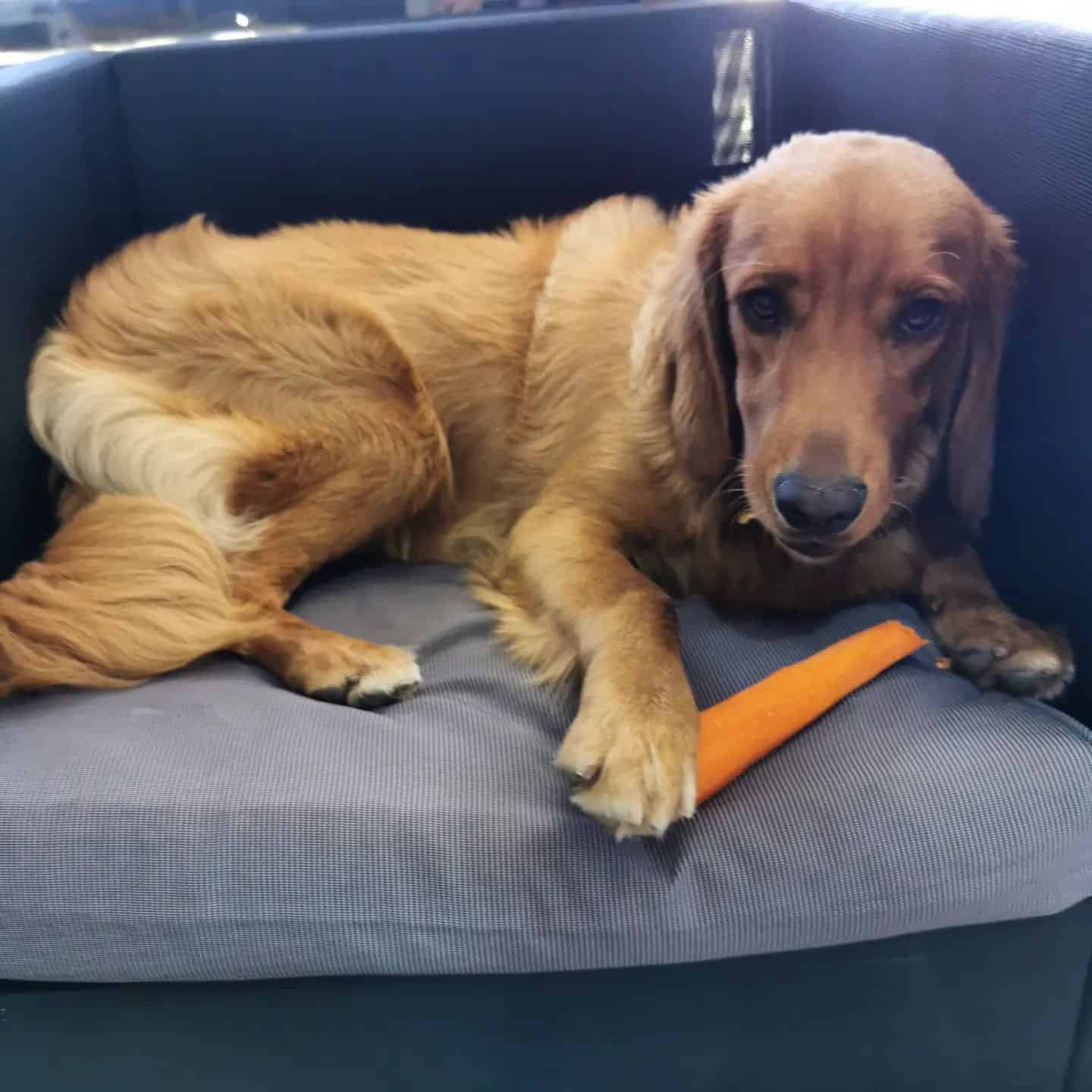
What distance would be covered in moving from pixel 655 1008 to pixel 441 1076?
297 millimetres

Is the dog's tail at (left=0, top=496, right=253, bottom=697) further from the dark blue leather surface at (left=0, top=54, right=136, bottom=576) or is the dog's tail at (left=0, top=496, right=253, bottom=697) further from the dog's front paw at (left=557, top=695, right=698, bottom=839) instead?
the dog's front paw at (left=557, top=695, right=698, bottom=839)

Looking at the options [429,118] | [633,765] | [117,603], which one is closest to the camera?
[633,765]

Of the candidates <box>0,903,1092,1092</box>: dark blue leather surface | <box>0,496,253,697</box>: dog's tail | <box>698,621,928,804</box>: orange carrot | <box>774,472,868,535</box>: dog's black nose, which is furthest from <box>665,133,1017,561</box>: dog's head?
<box>0,496,253,697</box>: dog's tail

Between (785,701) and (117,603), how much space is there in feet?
3.24

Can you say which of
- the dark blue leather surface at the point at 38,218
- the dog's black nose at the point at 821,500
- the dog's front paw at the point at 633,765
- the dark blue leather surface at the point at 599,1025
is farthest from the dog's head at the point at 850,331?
the dark blue leather surface at the point at 38,218

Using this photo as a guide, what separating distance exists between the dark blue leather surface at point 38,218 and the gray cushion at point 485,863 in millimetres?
671

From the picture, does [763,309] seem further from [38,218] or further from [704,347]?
[38,218]

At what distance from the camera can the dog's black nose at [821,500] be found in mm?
1321

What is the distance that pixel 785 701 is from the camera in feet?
4.51

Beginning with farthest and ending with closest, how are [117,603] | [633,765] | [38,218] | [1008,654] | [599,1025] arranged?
[38,218]
[117,603]
[1008,654]
[599,1025]
[633,765]

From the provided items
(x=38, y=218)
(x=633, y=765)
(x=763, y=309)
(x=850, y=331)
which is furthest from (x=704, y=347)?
(x=38, y=218)

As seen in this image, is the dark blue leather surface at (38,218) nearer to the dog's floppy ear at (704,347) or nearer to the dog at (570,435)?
the dog at (570,435)

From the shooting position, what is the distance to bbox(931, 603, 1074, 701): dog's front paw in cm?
140

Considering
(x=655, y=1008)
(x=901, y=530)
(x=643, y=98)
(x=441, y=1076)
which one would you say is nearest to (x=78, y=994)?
(x=441, y=1076)
